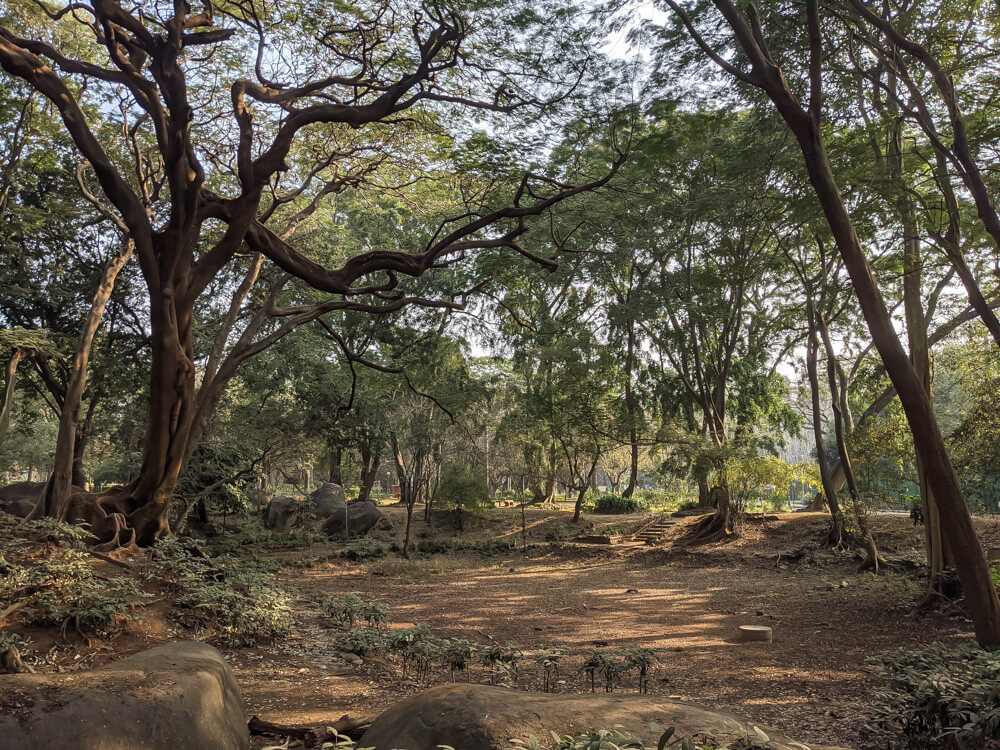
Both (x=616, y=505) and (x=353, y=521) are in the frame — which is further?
(x=616, y=505)

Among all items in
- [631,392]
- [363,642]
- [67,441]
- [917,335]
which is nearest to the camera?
[363,642]

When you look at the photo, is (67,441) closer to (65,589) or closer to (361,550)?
(65,589)

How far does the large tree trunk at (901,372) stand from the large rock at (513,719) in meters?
3.88

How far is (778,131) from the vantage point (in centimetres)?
1047

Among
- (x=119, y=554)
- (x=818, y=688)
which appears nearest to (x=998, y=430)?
(x=818, y=688)

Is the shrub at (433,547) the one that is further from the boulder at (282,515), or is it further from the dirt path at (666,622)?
the boulder at (282,515)

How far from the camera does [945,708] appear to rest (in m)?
3.48

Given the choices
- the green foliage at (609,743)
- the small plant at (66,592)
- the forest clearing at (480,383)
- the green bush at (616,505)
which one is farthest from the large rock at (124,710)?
the green bush at (616,505)

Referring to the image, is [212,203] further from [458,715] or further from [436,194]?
[458,715]

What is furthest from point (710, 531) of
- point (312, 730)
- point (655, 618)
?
point (312, 730)

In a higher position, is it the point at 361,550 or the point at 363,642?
the point at 363,642

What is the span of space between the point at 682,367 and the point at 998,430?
26.4ft

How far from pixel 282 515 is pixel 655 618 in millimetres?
13473

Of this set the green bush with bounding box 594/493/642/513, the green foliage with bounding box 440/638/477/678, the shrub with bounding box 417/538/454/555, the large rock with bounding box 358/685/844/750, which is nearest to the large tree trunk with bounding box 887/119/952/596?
the green foliage with bounding box 440/638/477/678
